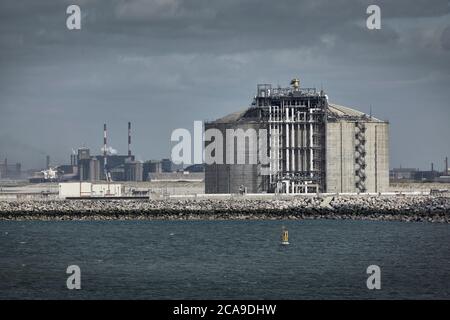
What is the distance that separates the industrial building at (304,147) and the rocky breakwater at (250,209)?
4.41 m

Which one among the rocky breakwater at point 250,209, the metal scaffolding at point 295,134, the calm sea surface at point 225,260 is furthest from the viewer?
the metal scaffolding at point 295,134

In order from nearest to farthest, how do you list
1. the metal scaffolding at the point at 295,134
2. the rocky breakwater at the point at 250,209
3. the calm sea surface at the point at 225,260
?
the calm sea surface at the point at 225,260 → the rocky breakwater at the point at 250,209 → the metal scaffolding at the point at 295,134

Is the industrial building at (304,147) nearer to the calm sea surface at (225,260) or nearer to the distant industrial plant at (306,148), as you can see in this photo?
the distant industrial plant at (306,148)

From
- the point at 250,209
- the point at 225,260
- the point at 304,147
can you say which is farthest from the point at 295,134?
the point at 225,260

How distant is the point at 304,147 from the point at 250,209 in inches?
483

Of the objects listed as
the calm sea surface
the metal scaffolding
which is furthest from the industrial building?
the calm sea surface

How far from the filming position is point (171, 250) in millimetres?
73875

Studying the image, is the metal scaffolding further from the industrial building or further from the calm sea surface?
the calm sea surface

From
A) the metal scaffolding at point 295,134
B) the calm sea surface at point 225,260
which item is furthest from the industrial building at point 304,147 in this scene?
the calm sea surface at point 225,260

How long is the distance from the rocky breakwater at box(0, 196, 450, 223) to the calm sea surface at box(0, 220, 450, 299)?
5.68m

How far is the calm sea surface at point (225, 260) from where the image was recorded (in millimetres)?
54719

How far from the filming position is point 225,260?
67.9 m

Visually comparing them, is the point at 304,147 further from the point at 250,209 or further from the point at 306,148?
the point at 250,209
